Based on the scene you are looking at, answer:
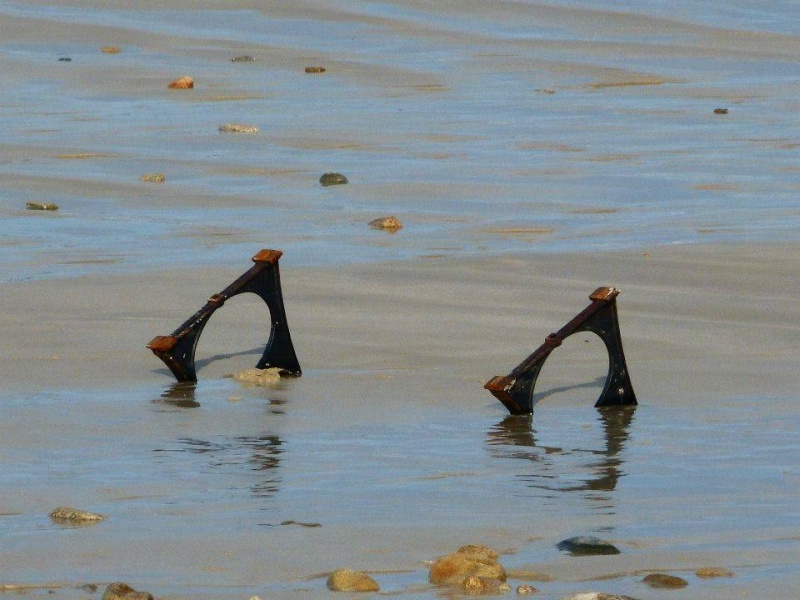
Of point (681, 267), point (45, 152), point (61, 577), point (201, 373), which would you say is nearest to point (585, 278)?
point (681, 267)

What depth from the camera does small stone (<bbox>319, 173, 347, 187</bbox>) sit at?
45.9 ft

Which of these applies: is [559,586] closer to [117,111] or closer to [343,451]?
[343,451]

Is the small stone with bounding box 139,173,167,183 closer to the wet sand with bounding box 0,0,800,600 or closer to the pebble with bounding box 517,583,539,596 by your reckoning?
the wet sand with bounding box 0,0,800,600

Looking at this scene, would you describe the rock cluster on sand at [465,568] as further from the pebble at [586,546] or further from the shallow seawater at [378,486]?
the pebble at [586,546]

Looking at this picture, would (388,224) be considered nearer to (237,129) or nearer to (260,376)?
(260,376)

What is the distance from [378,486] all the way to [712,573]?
144cm

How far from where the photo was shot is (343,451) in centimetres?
639

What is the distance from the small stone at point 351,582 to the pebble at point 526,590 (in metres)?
0.39

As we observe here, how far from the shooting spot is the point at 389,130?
17484 millimetres

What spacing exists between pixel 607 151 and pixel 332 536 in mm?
11083

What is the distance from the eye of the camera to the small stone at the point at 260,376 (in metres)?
7.69

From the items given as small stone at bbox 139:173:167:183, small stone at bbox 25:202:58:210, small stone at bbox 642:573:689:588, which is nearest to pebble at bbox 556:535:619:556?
small stone at bbox 642:573:689:588

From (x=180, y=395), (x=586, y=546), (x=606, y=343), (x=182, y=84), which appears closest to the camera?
(x=586, y=546)

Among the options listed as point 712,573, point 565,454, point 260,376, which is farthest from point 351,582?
point 260,376
